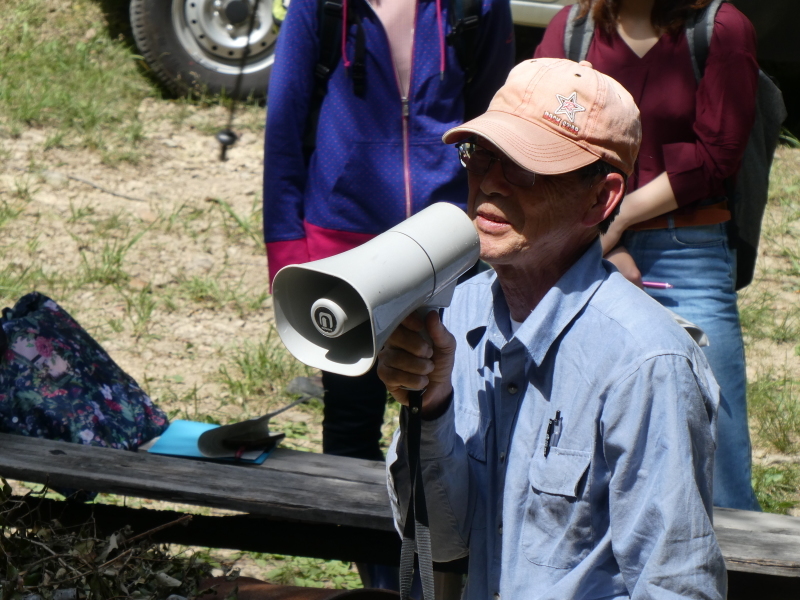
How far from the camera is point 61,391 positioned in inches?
111

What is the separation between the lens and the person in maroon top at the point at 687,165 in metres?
2.61

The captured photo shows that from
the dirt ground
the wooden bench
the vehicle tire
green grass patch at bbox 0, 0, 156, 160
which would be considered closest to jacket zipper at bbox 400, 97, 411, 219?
the wooden bench

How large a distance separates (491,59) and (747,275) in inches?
41.1

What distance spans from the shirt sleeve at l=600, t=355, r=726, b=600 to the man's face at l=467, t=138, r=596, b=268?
0.32 metres

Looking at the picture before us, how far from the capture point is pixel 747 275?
291 centimetres

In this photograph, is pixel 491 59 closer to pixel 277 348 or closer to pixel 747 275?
pixel 747 275

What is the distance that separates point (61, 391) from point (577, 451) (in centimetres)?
182

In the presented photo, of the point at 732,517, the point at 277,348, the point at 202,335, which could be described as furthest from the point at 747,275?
the point at 202,335

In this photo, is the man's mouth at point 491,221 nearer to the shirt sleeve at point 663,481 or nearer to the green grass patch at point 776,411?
the shirt sleeve at point 663,481

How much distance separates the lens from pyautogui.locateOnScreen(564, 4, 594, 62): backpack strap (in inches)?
108

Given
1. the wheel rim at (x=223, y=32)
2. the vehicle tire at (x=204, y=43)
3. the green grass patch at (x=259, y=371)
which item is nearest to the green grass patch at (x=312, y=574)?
the green grass patch at (x=259, y=371)

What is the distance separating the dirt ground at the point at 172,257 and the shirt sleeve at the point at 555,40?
2.05 meters

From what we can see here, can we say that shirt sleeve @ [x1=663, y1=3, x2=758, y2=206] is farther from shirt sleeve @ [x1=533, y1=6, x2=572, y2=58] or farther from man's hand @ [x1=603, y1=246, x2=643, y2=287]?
shirt sleeve @ [x1=533, y1=6, x2=572, y2=58]

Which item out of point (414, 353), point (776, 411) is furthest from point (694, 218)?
point (776, 411)
